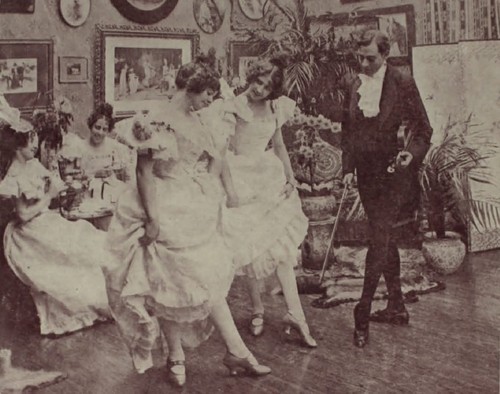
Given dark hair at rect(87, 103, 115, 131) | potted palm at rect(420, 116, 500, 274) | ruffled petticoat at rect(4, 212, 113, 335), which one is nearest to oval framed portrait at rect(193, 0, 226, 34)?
dark hair at rect(87, 103, 115, 131)

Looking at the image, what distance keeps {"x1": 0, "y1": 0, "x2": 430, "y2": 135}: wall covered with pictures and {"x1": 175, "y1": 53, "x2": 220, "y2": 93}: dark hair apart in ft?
0.33

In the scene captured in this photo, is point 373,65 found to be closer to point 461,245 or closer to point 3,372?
point 461,245

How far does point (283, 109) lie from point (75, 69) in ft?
2.41

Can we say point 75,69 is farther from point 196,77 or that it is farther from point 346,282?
point 346,282

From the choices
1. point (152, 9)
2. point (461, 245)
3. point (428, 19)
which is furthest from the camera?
point (461, 245)

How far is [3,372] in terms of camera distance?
235cm

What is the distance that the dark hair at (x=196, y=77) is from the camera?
7.56ft

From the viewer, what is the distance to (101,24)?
2.40 m

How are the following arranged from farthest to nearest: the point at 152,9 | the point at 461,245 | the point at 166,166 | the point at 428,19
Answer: the point at 461,245 < the point at 428,19 < the point at 152,9 < the point at 166,166

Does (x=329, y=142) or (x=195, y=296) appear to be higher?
(x=329, y=142)

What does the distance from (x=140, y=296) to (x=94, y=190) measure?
1.35 ft

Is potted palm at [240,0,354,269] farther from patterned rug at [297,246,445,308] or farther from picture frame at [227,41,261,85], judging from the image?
patterned rug at [297,246,445,308]

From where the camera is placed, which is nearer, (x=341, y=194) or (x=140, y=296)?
(x=140, y=296)

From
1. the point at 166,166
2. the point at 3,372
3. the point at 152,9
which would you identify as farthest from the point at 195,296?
the point at 152,9
